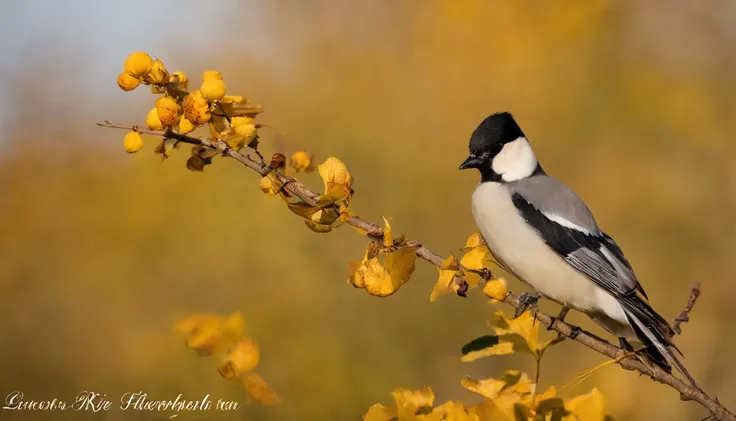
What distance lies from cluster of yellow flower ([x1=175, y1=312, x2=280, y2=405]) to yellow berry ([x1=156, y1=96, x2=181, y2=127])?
29 cm

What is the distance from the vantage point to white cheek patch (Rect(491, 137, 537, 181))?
2.19 m

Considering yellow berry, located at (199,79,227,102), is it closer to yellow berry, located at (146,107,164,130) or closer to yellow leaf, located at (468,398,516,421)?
yellow berry, located at (146,107,164,130)

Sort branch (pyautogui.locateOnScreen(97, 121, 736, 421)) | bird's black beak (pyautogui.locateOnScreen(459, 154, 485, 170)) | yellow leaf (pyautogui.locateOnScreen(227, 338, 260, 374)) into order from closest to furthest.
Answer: branch (pyautogui.locateOnScreen(97, 121, 736, 421)), yellow leaf (pyautogui.locateOnScreen(227, 338, 260, 374)), bird's black beak (pyautogui.locateOnScreen(459, 154, 485, 170))

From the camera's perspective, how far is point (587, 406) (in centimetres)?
109

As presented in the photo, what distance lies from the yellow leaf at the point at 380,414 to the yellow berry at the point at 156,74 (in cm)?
53

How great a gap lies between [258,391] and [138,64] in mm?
463

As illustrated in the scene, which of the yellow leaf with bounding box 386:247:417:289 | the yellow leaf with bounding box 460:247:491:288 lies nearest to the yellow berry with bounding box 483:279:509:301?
the yellow leaf with bounding box 460:247:491:288

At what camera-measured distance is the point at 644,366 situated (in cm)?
117

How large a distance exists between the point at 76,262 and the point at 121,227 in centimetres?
24

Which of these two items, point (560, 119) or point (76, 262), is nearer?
point (76, 262)

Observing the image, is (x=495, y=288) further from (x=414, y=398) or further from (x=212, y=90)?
(x=212, y=90)

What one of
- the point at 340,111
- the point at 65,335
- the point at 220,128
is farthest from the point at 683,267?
the point at 220,128

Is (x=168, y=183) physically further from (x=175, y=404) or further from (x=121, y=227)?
(x=175, y=404)

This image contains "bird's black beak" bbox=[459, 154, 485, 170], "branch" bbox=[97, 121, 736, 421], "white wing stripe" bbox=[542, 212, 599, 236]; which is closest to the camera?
"branch" bbox=[97, 121, 736, 421]
